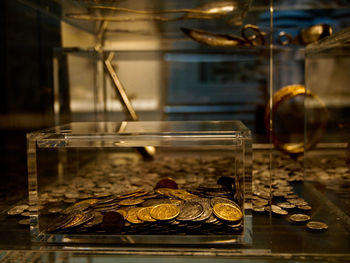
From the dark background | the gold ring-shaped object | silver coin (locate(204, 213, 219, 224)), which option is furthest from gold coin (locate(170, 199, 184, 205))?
the gold ring-shaped object

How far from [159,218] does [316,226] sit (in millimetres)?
420

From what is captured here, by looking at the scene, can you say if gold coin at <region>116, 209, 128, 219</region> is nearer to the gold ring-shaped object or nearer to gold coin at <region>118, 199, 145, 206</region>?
gold coin at <region>118, 199, 145, 206</region>

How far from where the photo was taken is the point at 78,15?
1.57 metres

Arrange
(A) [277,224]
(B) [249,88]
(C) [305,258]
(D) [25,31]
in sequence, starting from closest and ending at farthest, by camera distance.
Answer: (C) [305,258] < (A) [277,224] < (D) [25,31] < (B) [249,88]

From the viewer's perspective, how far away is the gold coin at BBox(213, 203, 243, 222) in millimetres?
918

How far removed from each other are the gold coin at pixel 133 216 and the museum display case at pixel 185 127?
1 centimetres

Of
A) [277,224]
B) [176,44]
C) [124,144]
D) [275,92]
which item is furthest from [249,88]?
[124,144]

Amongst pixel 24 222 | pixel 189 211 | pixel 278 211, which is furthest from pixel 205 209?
pixel 24 222

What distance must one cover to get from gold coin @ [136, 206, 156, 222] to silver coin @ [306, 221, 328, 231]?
413 mm

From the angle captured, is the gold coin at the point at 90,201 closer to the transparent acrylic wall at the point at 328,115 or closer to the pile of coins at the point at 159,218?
the pile of coins at the point at 159,218

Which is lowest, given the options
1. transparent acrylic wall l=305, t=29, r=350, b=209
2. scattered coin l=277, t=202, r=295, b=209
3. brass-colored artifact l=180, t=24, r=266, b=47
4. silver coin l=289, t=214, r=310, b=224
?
silver coin l=289, t=214, r=310, b=224

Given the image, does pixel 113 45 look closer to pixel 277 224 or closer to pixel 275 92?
pixel 275 92

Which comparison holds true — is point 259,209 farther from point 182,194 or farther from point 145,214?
point 145,214

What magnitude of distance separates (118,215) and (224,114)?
3.54 ft
